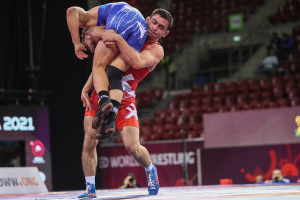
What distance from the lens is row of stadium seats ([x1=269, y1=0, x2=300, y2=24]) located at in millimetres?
13531

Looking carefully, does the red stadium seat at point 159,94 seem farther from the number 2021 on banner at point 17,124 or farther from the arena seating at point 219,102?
the number 2021 on banner at point 17,124

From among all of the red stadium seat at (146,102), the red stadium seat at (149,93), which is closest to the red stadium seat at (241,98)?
the red stadium seat at (146,102)

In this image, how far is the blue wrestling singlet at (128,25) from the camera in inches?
139

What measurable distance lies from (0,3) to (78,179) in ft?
11.8

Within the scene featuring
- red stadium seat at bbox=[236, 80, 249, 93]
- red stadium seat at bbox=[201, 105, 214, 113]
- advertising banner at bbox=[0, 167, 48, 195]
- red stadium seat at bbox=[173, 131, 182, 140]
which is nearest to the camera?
advertising banner at bbox=[0, 167, 48, 195]

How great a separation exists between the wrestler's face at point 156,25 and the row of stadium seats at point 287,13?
10.9 metres

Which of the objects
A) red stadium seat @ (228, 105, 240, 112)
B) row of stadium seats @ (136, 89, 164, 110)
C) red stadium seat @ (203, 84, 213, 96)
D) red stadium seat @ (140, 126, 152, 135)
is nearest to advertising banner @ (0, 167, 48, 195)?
red stadium seat @ (228, 105, 240, 112)

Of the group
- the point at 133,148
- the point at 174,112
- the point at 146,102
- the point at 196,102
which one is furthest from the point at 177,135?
the point at 133,148

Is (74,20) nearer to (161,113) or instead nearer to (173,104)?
(161,113)

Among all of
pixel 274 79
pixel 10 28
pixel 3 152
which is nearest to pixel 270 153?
pixel 274 79

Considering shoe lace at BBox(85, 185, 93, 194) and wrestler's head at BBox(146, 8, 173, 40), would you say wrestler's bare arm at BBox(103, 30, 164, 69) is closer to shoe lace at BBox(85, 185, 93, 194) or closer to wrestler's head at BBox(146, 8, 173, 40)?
wrestler's head at BBox(146, 8, 173, 40)

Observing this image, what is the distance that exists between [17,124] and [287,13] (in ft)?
30.9

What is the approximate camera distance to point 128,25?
11.6 ft

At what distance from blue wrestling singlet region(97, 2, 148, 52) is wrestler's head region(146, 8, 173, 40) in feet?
0.17
